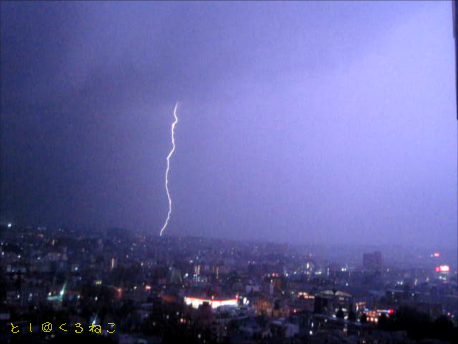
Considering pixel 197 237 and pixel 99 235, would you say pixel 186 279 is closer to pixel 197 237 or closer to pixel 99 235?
pixel 99 235

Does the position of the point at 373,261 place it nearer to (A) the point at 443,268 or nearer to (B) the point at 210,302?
(A) the point at 443,268

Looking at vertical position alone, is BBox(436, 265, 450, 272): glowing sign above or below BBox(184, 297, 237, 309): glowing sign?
above

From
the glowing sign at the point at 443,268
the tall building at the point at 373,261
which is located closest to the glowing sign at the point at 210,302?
the tall building at the point at 373,261

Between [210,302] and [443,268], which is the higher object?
[443,268]

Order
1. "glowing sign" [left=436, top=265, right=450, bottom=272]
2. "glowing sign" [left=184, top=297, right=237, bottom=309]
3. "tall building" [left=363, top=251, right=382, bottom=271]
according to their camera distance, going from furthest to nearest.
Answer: "glowing sign" [left=436, top=265, right=450, bottom=272] < "tall building" [left=363, top=251, right=382, bottom=271] < "glowing sign" [left=184, top=297, right=237, bottom=309]

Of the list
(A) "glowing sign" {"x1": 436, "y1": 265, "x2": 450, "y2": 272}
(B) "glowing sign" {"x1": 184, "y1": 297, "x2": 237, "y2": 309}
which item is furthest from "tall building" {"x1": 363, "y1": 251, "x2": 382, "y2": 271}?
(B) "glowing sign" {"x1": 184, "y1": 297, "x2": 237, "y2": 309}

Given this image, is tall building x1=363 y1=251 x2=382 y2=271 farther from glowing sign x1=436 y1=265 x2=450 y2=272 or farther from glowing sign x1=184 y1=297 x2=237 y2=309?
glowing sign x1=184 y1=297 x2=237 y2=309

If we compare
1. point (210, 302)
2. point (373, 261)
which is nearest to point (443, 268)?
point (373, 261)

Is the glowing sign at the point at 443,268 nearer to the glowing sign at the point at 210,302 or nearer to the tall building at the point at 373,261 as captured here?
the tall building at the point at 373,261
